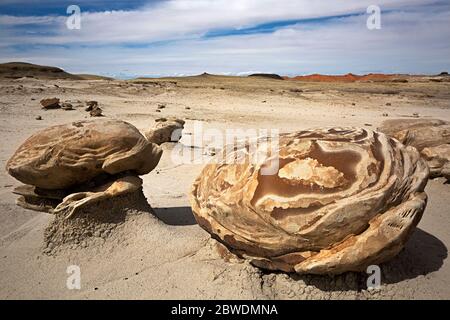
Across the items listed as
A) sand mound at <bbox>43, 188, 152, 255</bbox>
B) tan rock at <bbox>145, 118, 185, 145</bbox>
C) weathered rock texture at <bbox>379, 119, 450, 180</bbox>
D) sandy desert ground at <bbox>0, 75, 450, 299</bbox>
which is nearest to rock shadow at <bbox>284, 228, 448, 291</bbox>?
sandy desert ground at <bbox>0, 75, 450, 299</bbox>

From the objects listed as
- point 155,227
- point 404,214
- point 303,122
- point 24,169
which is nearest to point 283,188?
point 404,214

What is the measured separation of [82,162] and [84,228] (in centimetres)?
72

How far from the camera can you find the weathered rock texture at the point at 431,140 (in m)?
6.51

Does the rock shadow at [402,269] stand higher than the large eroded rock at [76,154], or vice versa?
the large eroded rock at [76,154]

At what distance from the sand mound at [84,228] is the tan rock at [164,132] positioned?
4453 mm

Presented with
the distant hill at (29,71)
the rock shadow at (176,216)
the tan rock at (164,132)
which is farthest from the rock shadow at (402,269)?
the distant hill at (29,71)

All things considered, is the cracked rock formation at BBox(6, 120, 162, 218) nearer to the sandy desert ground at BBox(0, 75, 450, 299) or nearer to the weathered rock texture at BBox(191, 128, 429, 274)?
the sandy desert ground at BBox(0, 75, 450, 299)

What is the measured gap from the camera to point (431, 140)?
6.89 m

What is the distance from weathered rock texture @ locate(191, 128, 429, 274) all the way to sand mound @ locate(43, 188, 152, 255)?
1380 mm

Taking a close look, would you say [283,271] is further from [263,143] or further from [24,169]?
[24,169]

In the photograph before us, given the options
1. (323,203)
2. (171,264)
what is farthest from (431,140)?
(171,264)

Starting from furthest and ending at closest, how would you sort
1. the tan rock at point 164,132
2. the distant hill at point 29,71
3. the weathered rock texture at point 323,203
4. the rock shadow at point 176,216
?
the distant hill at point 29,71, the tan rock at point 164,132, the rock shadow at point 176,216, the weathered rock texture at point 323,203

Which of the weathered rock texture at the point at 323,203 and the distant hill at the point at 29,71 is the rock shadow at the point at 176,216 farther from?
the distant hill at the point at 29,71
